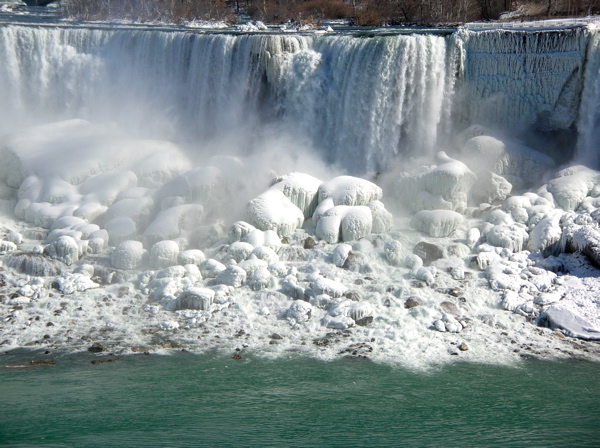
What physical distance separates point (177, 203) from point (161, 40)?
602 centimetres

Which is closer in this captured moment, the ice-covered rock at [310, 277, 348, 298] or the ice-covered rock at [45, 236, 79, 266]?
the ice-covered rock at [310, 277, 348, 298]

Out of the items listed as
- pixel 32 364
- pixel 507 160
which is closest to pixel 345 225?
pixel 507 160

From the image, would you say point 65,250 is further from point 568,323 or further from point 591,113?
point 591,113

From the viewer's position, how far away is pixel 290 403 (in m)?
8.21

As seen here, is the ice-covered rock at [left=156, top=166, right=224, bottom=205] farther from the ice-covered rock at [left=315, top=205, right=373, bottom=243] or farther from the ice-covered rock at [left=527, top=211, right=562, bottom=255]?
the ice-covered rock at [left=527, top=211, right=562, bottom=255]

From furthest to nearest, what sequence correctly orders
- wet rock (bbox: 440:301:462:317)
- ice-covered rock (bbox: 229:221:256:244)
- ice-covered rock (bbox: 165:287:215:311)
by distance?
ice-covered rock (bbox: 229:221:256:244) → ice-covered rock (bbox: 165:287:215:311) → wet rock (bbox: 440:301:462:317)

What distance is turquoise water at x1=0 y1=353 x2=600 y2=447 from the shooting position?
7.48 meters

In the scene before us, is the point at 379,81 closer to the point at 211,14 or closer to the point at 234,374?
the point at 234,374

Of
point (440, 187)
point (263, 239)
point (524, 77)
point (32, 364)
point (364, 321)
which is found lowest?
point (32, 364)

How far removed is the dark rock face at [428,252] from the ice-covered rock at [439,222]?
1.92ft

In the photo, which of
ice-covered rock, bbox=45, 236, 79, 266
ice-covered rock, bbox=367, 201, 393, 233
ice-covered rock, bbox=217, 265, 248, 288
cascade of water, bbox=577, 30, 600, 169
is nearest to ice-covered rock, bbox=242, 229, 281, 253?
ice-covered rock, bbox=217, 265, 248, 288

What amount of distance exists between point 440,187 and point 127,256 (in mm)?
5982

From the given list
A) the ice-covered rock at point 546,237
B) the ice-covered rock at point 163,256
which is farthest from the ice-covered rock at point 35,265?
the ice-covered rock at point 546,237

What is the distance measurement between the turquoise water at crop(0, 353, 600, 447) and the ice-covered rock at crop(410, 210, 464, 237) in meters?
3.81
